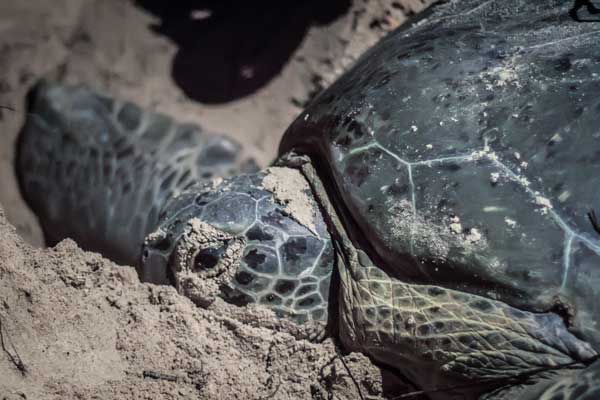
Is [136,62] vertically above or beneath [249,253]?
above

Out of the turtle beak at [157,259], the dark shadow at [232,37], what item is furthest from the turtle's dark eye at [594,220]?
the dark shadow at [232,37]

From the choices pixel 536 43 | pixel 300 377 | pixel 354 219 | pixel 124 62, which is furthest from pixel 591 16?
pixel 124 62

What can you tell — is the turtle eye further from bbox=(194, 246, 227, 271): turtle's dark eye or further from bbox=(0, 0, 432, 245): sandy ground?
bbox=(0, 0, 432, 245): sandy ground

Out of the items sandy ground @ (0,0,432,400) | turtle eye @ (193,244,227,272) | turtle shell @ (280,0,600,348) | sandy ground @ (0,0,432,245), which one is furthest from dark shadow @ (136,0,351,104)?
turtle eye @ (193,244,227,272)

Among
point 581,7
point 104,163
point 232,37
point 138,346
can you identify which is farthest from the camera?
point 232,37

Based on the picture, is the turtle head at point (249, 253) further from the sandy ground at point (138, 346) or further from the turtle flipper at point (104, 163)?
the turtle flipper at point (104, 163)

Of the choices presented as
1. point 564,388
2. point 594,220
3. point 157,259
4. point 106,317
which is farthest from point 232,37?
point 564,388

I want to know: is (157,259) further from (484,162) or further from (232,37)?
(232,37)
